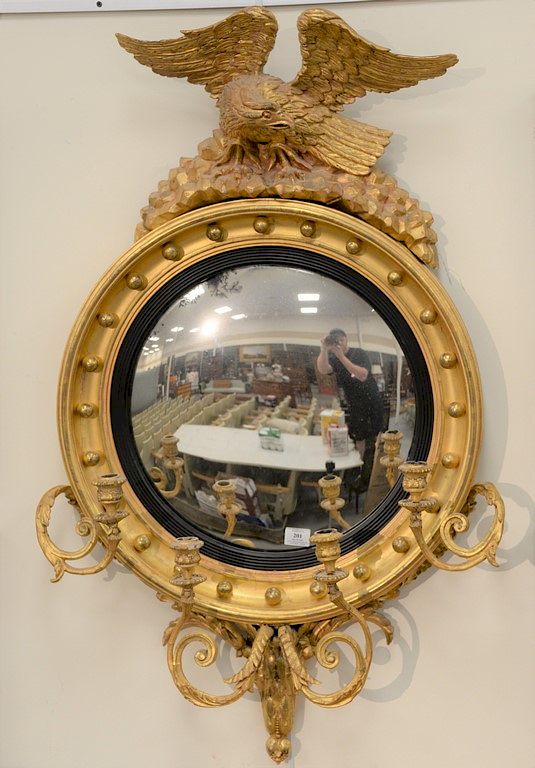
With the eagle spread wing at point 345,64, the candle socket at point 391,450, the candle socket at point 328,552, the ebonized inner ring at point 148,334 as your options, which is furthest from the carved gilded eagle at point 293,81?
the candle socket at point 328,552

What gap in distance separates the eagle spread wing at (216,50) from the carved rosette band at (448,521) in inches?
18.9

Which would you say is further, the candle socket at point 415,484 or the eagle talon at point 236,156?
the eagle talon at point 236,156

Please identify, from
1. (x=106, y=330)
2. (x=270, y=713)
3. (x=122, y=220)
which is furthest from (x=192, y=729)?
(x=122, y=220)

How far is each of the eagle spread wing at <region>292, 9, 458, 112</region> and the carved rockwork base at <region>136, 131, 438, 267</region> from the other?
80mm

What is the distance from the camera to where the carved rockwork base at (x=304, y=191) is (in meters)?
0.77

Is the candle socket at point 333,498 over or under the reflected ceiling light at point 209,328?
under

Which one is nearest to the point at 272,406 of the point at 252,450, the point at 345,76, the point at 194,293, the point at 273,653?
the point at 252,450

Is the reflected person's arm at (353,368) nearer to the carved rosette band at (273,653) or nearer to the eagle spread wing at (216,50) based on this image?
the carved rosette band at (273,653)

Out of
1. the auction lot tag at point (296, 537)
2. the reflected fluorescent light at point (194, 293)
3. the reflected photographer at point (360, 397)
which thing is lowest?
the auction lot tag at point (296, 537)

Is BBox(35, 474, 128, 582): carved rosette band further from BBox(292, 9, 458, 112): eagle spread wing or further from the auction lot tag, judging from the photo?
BBox(292, 9, 458, 112): eagle spread wing

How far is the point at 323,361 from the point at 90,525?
1.03 ft

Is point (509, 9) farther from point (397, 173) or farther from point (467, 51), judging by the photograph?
point (397, 173)

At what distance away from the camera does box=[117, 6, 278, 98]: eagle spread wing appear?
29.3 inches

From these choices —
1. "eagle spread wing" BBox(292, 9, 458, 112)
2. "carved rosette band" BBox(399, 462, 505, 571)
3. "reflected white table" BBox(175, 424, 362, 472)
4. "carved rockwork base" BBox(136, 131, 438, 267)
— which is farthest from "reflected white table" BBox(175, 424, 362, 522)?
"eagle spread wing" BBox(292, 9, 458, 112)
